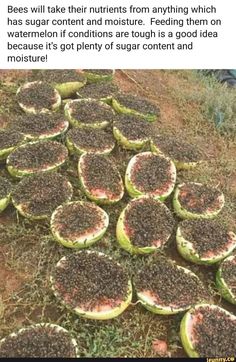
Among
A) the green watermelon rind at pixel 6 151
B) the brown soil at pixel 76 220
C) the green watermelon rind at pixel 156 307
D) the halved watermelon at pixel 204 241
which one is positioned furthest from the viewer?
the green watermelon rind at pixel 6 151

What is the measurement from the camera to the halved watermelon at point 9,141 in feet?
19.9

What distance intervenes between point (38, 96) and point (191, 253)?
3.14 m

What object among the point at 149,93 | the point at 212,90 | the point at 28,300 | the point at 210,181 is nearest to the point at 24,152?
the point at 28,300

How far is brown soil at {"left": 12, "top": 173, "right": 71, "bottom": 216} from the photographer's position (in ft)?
17.7

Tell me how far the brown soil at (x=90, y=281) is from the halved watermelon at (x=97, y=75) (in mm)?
3466

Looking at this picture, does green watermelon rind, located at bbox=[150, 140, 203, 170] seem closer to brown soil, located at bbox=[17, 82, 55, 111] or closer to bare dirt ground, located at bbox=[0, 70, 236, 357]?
bare dirt ground, located at bbox=[0, 70, 236, 357]

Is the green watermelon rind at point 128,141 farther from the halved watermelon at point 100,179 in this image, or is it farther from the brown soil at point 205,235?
the brown soil at point 205,235

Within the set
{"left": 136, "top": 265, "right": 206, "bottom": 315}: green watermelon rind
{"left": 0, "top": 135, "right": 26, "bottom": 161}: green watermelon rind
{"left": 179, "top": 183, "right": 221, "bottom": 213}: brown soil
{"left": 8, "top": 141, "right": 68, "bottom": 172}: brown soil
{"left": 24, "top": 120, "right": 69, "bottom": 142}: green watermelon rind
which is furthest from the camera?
{"left": 24, "top": 120, "right": 69, "bottom": 142}: green watermelon rind

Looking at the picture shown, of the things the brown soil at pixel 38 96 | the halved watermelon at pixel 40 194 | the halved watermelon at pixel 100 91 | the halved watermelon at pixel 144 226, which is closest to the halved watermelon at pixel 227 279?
the halved watermelon at pixel 144 226

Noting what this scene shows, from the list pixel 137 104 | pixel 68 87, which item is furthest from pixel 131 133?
pixel 68 87

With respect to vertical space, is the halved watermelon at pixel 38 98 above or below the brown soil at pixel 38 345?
above

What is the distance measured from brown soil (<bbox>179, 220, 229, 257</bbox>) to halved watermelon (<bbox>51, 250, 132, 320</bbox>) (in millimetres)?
857

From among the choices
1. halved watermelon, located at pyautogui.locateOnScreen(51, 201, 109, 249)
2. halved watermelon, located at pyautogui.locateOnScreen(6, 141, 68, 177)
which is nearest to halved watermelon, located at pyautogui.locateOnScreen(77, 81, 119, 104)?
halved watermelon, located at pyautogui.locateOnScreen(6, 141, 68, 177)
